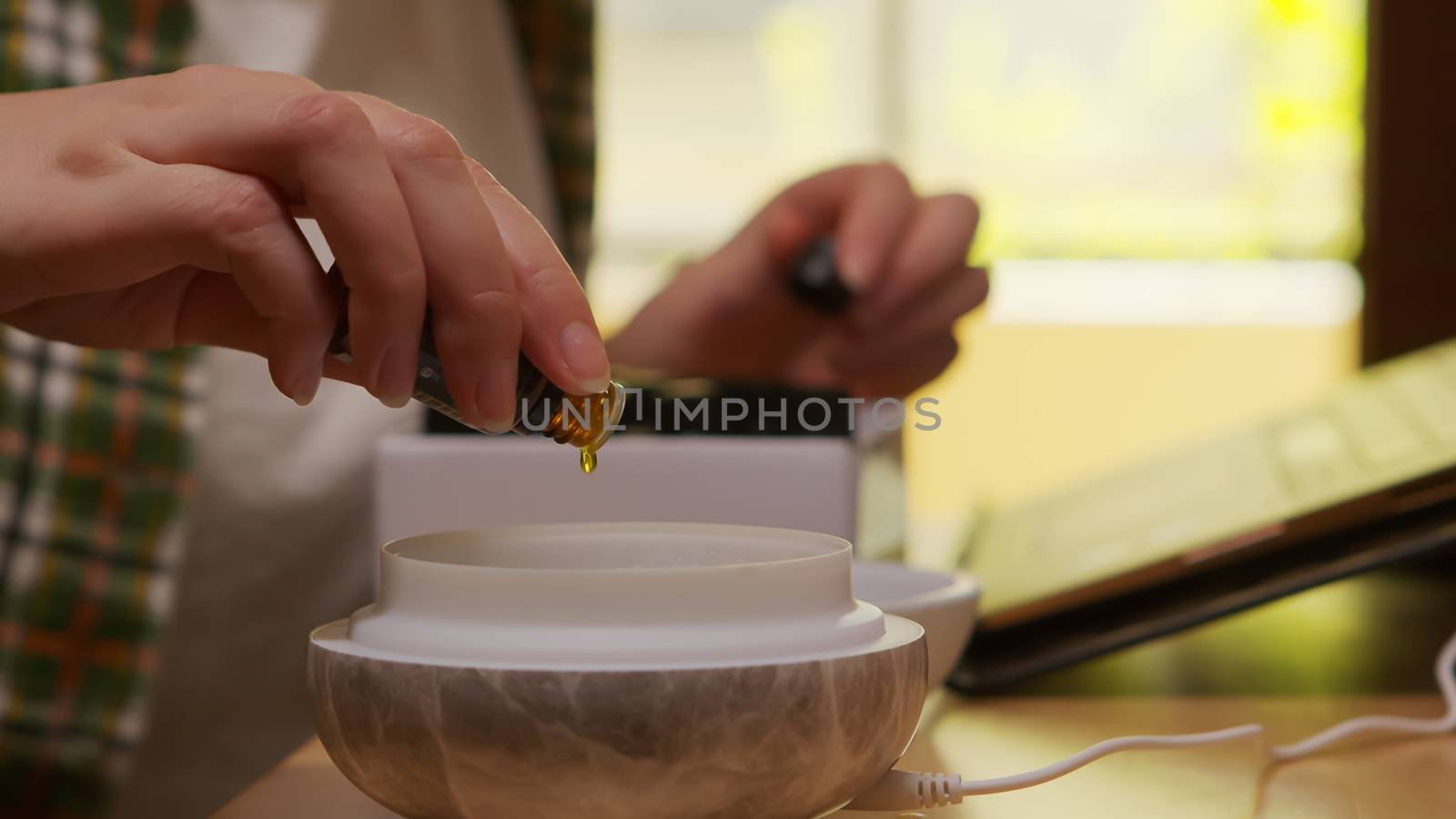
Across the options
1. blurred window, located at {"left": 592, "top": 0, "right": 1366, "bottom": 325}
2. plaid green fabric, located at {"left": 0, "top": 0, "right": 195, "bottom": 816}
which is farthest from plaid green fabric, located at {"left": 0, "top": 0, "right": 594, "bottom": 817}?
blurred window, located at {"left": 592, "top": 0, "right": 1366, "bottom": 325}

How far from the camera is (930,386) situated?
2.62ft

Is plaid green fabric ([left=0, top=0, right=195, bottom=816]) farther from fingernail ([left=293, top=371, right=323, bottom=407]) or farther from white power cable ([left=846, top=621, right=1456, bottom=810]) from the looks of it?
white power cable ([left=846, top=621, right=1456, bottom=810])

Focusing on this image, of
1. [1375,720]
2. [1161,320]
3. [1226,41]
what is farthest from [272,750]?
[1226,41]

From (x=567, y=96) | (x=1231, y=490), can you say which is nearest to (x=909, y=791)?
(x=1231, y=490)

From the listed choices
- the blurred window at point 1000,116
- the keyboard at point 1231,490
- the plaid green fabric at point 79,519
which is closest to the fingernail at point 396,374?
the keyboard at point 1231,490

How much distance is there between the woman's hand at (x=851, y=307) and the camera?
0.70m

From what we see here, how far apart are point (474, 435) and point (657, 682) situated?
27cm

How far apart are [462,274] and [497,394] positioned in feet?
0.10

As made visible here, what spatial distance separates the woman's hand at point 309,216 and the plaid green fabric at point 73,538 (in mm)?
316

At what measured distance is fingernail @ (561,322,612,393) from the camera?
12.2 inches

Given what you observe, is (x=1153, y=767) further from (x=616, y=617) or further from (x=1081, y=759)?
(x=616, y=617)

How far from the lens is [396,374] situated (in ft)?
1.05

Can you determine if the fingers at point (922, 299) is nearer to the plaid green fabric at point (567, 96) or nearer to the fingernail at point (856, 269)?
the fingernail at point (856, 269)

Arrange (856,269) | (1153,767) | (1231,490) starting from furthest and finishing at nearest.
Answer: (856,269), (1231,490), (1153,767)
